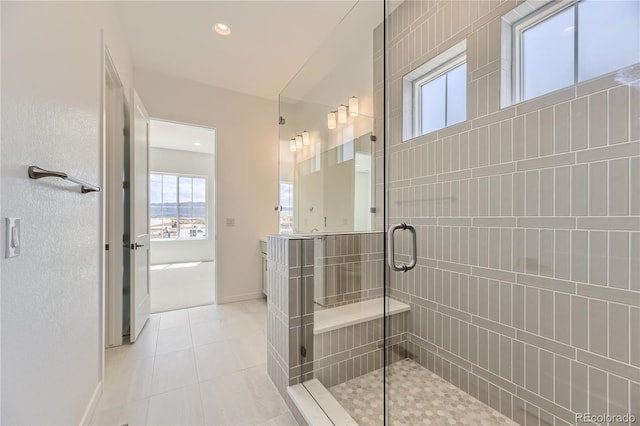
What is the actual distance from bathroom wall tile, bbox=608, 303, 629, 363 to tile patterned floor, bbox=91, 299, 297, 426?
1.61 meters

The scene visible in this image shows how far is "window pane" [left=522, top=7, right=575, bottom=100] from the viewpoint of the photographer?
1.39 m

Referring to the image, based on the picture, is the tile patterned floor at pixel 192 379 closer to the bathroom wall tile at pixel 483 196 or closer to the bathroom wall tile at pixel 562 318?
the bathroom wall tile at pixel 562 318

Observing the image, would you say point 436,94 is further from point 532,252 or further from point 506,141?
point 532,252

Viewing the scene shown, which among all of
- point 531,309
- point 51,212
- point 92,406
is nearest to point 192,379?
point 92,406

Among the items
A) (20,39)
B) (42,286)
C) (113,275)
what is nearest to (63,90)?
(20,39)

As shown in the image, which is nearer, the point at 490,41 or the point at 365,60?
the point at 490,41

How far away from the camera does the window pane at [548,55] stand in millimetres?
1394

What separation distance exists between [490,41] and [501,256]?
1349 millimetres

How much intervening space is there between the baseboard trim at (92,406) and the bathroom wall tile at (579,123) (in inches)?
112

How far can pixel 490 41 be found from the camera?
1623 millimetres

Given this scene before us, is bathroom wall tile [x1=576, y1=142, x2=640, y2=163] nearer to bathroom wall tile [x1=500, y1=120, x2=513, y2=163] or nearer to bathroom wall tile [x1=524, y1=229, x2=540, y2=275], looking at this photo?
bathroom wall tile [x1=500, y1=120, x2=513, y2=163]

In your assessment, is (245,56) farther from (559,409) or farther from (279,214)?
(559,409)

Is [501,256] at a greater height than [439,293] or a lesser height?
greater

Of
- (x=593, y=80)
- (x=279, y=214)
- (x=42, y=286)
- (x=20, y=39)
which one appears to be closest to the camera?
(x=20, y=39)
